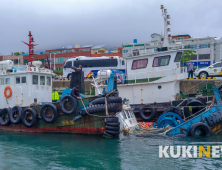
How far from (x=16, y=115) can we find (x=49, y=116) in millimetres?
2373

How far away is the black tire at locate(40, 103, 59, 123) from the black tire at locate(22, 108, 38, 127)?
485 millimetres

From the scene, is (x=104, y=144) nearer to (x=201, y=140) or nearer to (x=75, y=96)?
(x=75, y=96)

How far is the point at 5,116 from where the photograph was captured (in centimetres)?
1537

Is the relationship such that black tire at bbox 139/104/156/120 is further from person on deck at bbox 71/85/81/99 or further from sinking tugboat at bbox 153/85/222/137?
person on deck at bbox 71/85/81/99

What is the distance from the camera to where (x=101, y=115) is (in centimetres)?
1291

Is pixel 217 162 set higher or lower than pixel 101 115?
lower

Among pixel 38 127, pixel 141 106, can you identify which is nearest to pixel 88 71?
pixel 141 106

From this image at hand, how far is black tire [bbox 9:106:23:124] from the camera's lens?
1447cm

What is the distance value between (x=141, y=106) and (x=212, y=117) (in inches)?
189

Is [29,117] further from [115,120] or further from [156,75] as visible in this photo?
[156,75]
